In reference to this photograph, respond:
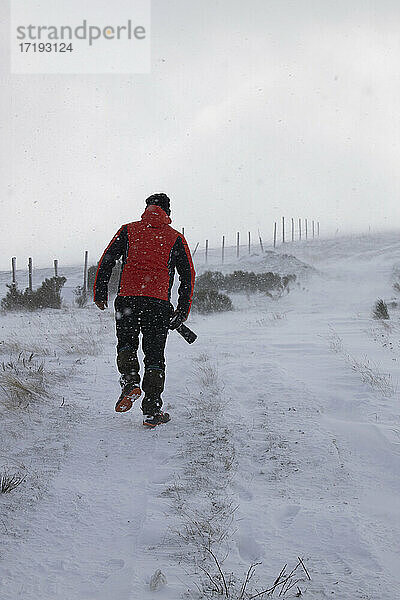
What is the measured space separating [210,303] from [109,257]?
34.4 ft

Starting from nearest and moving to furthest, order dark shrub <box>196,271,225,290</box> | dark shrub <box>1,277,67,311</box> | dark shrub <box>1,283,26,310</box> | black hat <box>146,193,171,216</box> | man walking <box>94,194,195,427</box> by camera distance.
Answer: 1. man walking <box>94,194,195,427</box>
2. black hat <box>146,193,171,216</box>
3. dark shrub <box>1,283,26,310</box>
4. dark shrub <box>1,277,67,311</box>
5. dark shrub <box>196,271,225,290</box>

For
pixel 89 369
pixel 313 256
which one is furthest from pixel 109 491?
pixel 313 256

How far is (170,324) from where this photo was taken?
3.16 meters

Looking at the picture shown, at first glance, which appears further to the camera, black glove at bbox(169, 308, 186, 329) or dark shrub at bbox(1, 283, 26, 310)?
dark shrub at bbox(1, 283, 26, 310)

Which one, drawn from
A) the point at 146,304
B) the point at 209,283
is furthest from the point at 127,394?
the point at 209,283

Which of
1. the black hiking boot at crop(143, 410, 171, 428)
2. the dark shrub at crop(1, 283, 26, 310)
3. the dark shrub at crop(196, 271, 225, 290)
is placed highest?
the black hiking boot at crop(143, 410, 171, 428)

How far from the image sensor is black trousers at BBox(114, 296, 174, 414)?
9.88 ft

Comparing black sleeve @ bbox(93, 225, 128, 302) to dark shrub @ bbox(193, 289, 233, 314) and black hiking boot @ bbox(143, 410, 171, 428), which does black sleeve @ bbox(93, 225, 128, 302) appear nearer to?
black hiking boot @ bbox(143, 410, 171, 428)

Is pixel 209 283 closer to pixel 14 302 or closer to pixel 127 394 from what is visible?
pixel 14 302

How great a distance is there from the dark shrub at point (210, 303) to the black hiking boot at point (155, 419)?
10.4m

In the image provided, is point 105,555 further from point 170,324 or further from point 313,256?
point 313,256

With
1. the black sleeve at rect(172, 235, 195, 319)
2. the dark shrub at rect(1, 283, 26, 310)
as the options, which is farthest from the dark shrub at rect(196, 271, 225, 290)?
the black sleeve at rect(172, 235, 195, 319)

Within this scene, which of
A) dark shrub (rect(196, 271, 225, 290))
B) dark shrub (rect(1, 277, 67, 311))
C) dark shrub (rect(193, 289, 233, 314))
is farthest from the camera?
dark shrub (rect(196, 271, 225, 290))

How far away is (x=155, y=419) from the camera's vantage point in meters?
2.91
